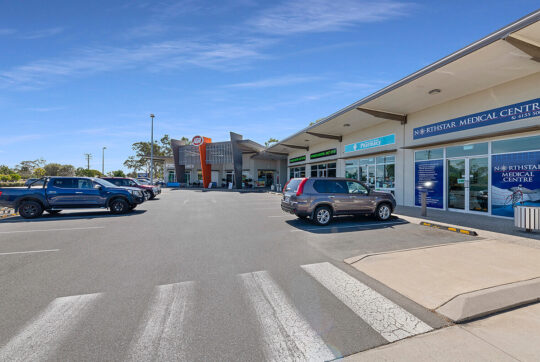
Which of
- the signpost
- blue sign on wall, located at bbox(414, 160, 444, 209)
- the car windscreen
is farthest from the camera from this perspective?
the signpost

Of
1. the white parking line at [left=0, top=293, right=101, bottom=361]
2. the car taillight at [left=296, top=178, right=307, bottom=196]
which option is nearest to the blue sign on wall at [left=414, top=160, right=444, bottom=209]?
the car taillight at [left=296, top=178, right=307, bottom=196]

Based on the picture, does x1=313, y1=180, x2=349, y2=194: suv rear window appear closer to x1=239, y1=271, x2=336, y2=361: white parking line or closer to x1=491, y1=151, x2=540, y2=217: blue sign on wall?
Answer: x1=239, y1=271, x2=336, y2=361: white parking line

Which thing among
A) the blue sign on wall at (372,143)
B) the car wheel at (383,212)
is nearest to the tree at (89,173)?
the blue sign on wall at (372,143)

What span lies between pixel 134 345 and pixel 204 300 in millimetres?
1045

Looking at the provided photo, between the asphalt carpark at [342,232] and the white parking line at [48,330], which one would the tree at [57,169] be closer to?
the asphalt carpark at [342,232]

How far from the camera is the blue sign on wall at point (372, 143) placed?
1482 cm

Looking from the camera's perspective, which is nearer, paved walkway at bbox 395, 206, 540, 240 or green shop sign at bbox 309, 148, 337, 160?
paved walkway at bbox 395, 206, 540, 240

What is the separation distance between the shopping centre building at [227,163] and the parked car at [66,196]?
2349 cm

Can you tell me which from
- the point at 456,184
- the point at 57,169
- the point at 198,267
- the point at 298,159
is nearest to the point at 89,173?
the point at 57,169

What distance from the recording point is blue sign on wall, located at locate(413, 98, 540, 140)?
8583 millimetres

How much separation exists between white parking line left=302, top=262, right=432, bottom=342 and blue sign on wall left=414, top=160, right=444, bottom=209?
10.2 m

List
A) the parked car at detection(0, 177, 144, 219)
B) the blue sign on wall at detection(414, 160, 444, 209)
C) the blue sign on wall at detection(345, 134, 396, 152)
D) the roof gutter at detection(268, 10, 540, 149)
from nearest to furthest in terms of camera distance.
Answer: the roof gutter at detection(268, 10, 540, 149) → the parked car at detection(0, 177, 144, 219) → the blue sign on wall at detection(414, 160, 444, 209) → the blue sign on wall at detection(345, 134, 396, 152)

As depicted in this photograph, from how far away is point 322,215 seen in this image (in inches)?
347

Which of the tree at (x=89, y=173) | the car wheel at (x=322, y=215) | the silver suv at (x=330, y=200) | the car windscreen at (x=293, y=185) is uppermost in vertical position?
the tree at (x=89, y=173)
